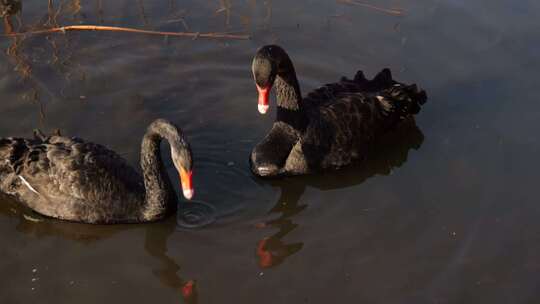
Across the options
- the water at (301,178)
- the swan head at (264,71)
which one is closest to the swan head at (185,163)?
the water at (301,178)

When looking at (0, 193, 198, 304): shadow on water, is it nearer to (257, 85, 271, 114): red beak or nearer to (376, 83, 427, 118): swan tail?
(257, 85, 271, 114): red beak

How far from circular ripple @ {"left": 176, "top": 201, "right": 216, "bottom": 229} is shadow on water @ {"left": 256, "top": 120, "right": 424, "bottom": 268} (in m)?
0.44

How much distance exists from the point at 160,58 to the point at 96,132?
1567mm

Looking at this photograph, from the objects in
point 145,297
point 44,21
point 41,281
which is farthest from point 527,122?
point 44,21

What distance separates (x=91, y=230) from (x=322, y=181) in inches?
84.5

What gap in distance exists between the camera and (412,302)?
5.59m

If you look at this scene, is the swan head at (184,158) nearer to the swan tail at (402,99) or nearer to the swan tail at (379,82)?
the swan tail at (402,99)

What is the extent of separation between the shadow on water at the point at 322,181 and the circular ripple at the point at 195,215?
44 centimetres

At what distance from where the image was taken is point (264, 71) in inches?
254

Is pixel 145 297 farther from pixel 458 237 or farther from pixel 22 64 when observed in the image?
pixel 22 64

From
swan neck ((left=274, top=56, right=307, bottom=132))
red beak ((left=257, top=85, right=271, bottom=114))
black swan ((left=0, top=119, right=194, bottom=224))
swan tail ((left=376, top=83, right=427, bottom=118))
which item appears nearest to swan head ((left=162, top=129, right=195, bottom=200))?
black swan ((left=0, top=119, right=194, bottom=224))

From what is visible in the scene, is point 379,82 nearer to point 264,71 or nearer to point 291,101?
point 291,101

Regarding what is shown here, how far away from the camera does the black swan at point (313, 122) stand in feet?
22.1

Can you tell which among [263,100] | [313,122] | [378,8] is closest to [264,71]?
[263,100]
